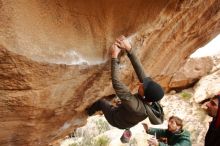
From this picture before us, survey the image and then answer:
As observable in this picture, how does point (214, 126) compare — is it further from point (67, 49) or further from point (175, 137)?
point (67, 49)

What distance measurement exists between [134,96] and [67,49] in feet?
3.24

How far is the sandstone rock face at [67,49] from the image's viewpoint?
379cm

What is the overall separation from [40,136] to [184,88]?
29.2 feet

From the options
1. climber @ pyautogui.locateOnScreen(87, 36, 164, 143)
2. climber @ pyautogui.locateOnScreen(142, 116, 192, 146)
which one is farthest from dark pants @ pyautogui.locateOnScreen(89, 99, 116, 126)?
climber @ pyautogui.locateOnScreen(142, 116, 192, 146)

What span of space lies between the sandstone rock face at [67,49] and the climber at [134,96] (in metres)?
0.24

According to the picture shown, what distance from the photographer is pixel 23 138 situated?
16.6ft

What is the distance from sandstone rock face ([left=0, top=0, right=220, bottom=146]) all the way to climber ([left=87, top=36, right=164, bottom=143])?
24 centimetres

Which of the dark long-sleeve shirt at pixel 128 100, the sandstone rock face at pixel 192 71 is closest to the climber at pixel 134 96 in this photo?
the dark long-sleeve shirt at pixel 128 100

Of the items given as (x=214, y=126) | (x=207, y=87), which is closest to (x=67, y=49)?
(x=214, y=126)

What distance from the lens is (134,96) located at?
461 cm

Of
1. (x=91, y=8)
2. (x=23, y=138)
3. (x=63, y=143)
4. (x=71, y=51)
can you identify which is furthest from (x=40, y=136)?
(x=63, y=143)

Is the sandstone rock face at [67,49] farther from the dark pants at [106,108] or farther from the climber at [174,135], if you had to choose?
the climber at [174,135]

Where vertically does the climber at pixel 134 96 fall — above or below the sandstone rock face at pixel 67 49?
below

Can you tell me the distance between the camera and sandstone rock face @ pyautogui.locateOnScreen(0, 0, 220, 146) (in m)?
3.79
